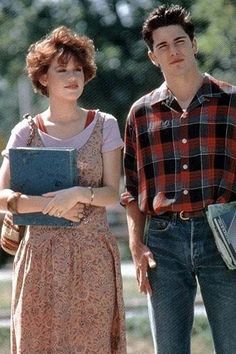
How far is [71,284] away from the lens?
4.15m

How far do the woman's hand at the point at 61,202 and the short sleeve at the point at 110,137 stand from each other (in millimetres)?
230

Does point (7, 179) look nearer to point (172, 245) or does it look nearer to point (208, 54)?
point (172, 245)

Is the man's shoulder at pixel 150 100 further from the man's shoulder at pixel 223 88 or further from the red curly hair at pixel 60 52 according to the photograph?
the red curly hair at pixel 60 52

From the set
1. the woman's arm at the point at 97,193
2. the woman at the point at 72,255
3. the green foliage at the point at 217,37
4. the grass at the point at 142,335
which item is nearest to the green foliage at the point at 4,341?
the grass at the point at 142,335

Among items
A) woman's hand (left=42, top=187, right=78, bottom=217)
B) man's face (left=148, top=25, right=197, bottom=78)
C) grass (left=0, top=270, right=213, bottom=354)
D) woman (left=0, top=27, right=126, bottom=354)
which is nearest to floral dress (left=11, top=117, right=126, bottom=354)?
woman (left=0, top=27, right=126, bottom=354)

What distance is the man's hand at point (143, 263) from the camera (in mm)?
3934

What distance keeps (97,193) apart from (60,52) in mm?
534

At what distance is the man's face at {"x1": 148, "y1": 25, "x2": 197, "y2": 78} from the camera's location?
390 centimetres

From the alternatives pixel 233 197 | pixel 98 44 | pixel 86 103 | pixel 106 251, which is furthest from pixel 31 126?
pixel 98 44

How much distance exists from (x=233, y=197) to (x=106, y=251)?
0.57 meters

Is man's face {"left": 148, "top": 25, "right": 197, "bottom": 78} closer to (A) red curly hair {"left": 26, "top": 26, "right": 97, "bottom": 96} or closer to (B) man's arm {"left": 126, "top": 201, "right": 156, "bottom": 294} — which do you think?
(A) red curly hair {"left": 26, "top": 26, "right": 97, "bottom": 96}

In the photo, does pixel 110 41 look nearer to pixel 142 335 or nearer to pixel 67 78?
pixel 142 335

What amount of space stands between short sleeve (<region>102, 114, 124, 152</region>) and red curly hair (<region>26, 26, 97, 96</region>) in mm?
207

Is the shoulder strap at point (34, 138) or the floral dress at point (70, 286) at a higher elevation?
the shoulder strap at point (34, 138)
